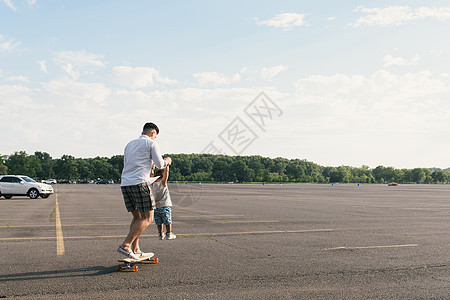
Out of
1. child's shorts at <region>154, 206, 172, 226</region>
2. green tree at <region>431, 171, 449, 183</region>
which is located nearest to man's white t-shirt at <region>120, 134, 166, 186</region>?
child's shorts at <region>154, 206, 172, 226</region>

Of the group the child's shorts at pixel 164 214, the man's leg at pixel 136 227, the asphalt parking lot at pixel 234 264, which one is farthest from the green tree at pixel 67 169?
the man's leg at pixel 136 227

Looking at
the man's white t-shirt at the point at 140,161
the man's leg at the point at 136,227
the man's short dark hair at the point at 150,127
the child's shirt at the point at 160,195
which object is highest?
the man's short dark hair at the point at 150,127

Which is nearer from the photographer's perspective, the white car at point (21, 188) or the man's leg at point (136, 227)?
the man's leg at point (136, 227)

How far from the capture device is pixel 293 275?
5.43 metres

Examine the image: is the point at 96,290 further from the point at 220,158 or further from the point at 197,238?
the point at 220,158

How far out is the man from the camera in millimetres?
5584

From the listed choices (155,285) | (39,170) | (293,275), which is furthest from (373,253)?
(39,170)

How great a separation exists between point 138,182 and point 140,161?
1.02ft

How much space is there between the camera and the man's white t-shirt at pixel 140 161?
5.61m

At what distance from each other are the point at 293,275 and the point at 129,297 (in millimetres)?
2285

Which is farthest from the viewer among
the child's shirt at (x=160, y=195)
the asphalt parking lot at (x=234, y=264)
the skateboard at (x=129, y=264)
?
the child's shirt at (x=160, y=195)

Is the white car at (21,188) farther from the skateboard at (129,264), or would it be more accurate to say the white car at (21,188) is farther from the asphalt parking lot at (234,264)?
the skateboard at (129,264)

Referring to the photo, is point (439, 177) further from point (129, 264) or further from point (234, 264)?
point (129, 264)

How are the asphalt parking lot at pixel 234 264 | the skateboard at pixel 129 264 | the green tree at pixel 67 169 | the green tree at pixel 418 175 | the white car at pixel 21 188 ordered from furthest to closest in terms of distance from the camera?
the green tree at pixel 418 175 < the green tree at pixel 67 169 < the white car at pixel 21 188 < the skateboard at pixel 129 264 < the asphalt parking lot at pixel 234 264
